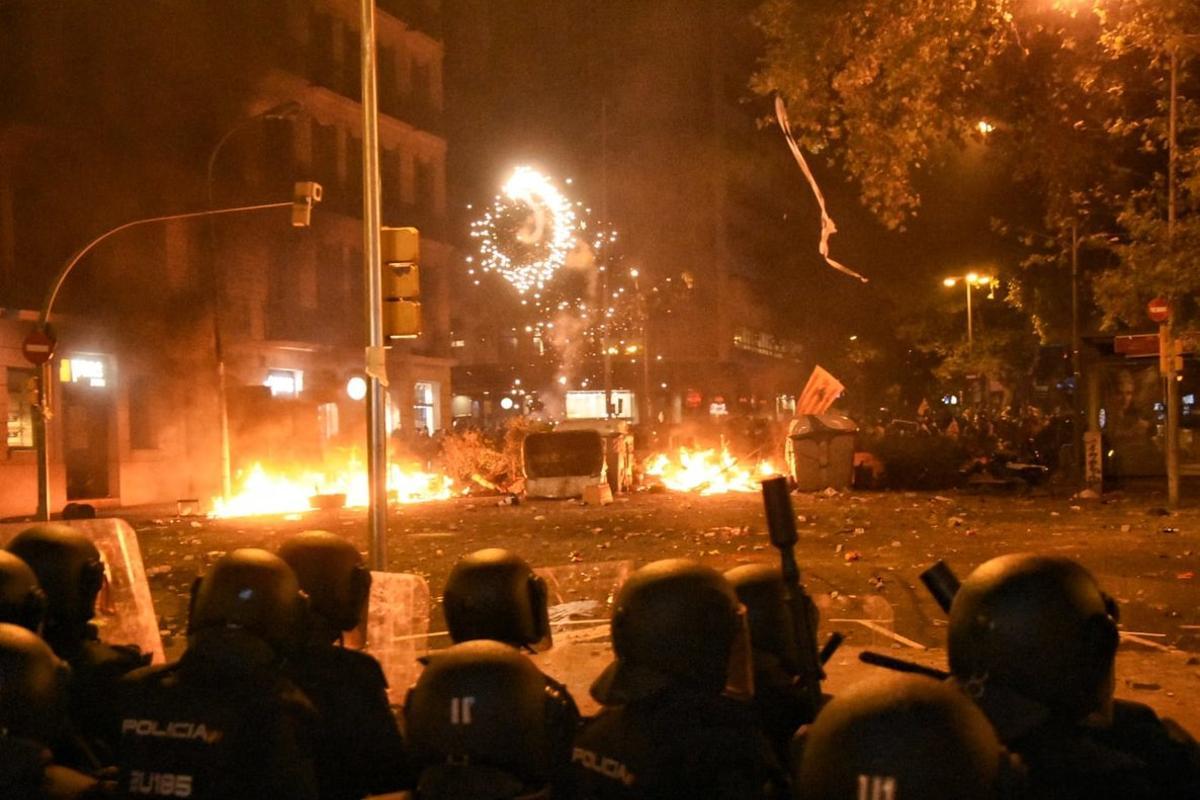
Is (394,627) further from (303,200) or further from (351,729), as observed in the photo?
(303,200)

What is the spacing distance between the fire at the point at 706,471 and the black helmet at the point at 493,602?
22.8 meters

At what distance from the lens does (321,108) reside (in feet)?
126

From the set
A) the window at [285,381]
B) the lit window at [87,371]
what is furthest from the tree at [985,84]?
the window at [285,381]

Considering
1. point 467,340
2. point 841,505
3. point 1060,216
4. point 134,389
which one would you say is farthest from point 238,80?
point 467,340

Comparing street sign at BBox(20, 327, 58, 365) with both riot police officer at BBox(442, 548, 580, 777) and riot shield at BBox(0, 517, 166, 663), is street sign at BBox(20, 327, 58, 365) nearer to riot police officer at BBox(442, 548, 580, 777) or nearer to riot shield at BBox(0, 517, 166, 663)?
riot shield at BBox(0, 517, 166, 663)

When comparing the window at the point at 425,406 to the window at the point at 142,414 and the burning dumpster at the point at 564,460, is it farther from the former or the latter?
the burning dumpster at the point at 564,460

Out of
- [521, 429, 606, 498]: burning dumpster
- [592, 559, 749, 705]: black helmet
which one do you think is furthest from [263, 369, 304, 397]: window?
[592, 559, 749, 705]: black helmet

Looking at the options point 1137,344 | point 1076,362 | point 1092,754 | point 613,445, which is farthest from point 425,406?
point 1092,754

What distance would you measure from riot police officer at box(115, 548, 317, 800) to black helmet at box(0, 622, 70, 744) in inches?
7.1

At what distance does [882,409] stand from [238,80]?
91.3 feet

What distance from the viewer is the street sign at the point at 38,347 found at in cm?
1859

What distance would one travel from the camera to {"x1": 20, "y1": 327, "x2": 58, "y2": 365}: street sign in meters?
18.6

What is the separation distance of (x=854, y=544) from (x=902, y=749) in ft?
47.4

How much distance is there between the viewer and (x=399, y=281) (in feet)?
30.1
